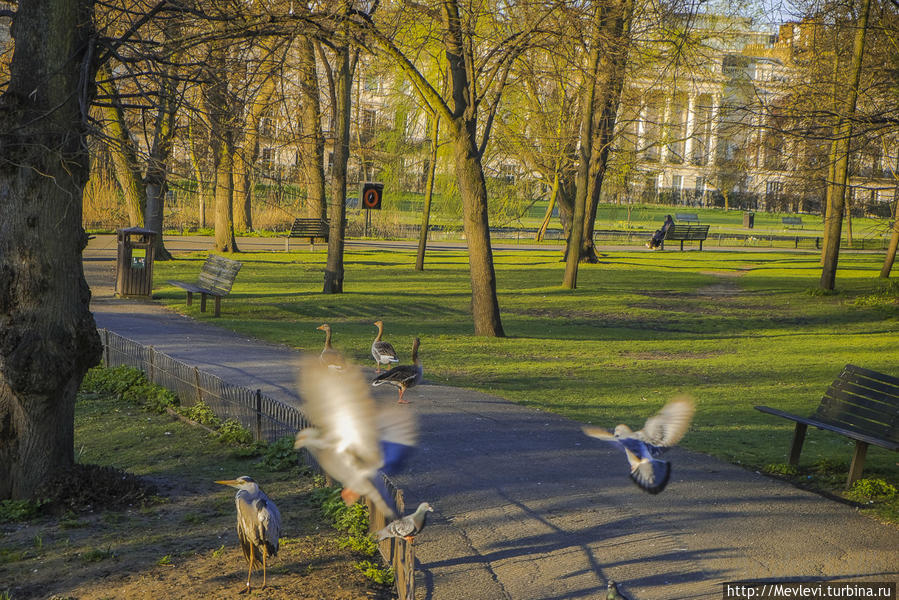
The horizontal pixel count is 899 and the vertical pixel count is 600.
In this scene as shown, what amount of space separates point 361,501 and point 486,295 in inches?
448

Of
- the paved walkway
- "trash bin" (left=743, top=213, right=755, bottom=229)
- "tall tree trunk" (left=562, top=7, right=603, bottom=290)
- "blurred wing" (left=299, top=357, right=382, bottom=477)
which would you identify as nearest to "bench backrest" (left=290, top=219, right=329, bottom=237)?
"tall tree trunk" (left=562, top=7, right=603, bottom=290)

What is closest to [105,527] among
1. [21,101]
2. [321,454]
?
[321,454]

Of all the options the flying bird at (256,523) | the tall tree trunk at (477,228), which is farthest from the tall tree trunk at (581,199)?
the flying bird at (256,523)

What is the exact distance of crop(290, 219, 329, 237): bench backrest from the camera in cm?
4066

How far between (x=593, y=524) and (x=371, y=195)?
89.7 ft

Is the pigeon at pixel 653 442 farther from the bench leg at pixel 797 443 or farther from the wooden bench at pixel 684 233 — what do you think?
the wooden bench at pixel 684 233

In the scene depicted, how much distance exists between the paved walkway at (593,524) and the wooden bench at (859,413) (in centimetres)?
73

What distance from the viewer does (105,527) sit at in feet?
26.5

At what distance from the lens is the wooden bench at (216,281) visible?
2078 centimetres

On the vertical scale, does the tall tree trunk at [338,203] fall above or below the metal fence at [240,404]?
above

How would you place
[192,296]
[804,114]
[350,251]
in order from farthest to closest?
[350,251], [192,296], [804,114]

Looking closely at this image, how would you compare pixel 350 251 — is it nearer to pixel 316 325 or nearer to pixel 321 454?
pixel 316 325

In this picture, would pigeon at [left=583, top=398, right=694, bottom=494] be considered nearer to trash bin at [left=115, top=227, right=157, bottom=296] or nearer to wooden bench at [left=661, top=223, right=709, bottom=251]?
trash bin at [left=115, top=227, right=157, bottom=296]

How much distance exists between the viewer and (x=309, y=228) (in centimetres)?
4106
